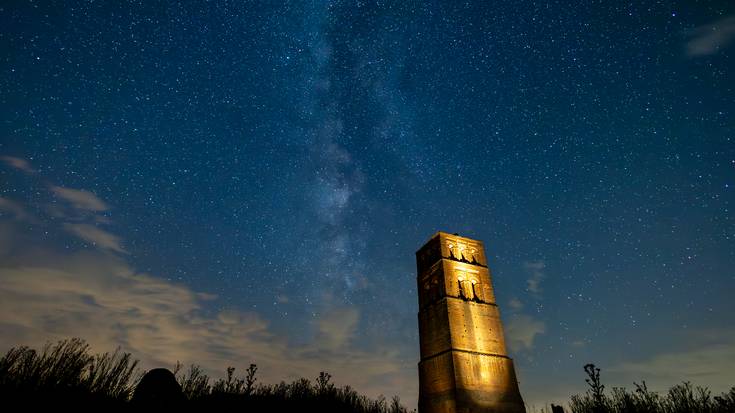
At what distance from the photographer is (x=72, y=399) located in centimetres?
2030

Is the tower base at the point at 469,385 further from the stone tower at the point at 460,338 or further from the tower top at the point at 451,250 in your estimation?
the tower top at the point at 451,250

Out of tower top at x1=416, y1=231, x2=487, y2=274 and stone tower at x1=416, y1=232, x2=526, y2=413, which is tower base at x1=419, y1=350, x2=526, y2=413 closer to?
stone tower at x1=416, y1=232, x2=526, y2=413

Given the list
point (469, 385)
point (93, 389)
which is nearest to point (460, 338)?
point (469, 385)

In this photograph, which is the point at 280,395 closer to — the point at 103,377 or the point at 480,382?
the point at 103,377

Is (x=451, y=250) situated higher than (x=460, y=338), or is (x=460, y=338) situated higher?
(x=451, y=250)

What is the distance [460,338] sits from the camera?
29859mm

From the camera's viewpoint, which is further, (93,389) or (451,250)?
(451,250)

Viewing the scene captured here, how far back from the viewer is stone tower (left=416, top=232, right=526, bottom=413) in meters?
27.9

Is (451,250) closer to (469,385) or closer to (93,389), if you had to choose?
(469,385)

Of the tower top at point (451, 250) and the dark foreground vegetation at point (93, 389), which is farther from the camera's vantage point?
the tower top at point (451, 250)

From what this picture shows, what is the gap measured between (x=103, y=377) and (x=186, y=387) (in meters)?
6.07

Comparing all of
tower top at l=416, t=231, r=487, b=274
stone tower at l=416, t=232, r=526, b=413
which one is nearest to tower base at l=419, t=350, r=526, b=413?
stone tower at l=416, t=232, r=526, b=413

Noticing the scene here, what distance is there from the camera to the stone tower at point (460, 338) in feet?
91.5

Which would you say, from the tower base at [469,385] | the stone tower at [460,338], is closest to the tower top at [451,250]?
the stone tower at [460,338]
